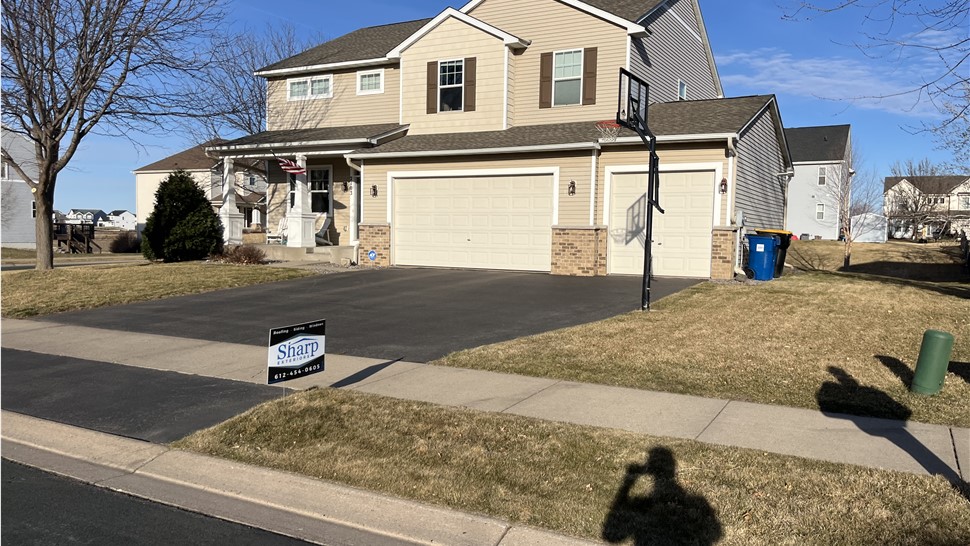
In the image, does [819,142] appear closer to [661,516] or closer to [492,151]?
[492,151]

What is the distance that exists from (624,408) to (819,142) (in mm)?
49094

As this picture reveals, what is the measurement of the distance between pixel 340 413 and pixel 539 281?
1026 cm

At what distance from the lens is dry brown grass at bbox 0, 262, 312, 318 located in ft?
44.6

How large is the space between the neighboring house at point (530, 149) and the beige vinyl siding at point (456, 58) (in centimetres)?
5

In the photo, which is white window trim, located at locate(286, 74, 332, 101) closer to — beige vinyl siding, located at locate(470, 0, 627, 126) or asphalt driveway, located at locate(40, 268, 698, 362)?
beige vinyl siding, located at locate(470, 0, 627, 126)

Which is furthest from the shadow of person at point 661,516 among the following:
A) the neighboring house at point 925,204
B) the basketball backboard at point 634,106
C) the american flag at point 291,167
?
the neighboring house at point 925,204

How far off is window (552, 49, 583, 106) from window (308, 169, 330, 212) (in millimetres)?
8983

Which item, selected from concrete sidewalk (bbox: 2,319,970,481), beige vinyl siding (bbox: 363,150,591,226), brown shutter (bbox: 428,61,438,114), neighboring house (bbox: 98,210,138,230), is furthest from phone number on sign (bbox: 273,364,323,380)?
neighboring house (bbox: 98,210,138,230)

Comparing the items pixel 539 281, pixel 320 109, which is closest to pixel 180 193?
pixel 320 109

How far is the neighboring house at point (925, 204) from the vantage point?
47.8 metres

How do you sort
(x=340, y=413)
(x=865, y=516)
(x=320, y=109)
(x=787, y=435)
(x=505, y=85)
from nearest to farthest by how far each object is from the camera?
(x=865, y=516) → (x=787, y=435) → (x=340, y=413) → (x=505, y=85) → (x=320, y=109)

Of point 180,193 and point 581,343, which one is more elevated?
point 180,193

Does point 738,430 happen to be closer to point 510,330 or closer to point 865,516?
point 865,516

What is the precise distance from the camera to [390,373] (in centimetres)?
797
